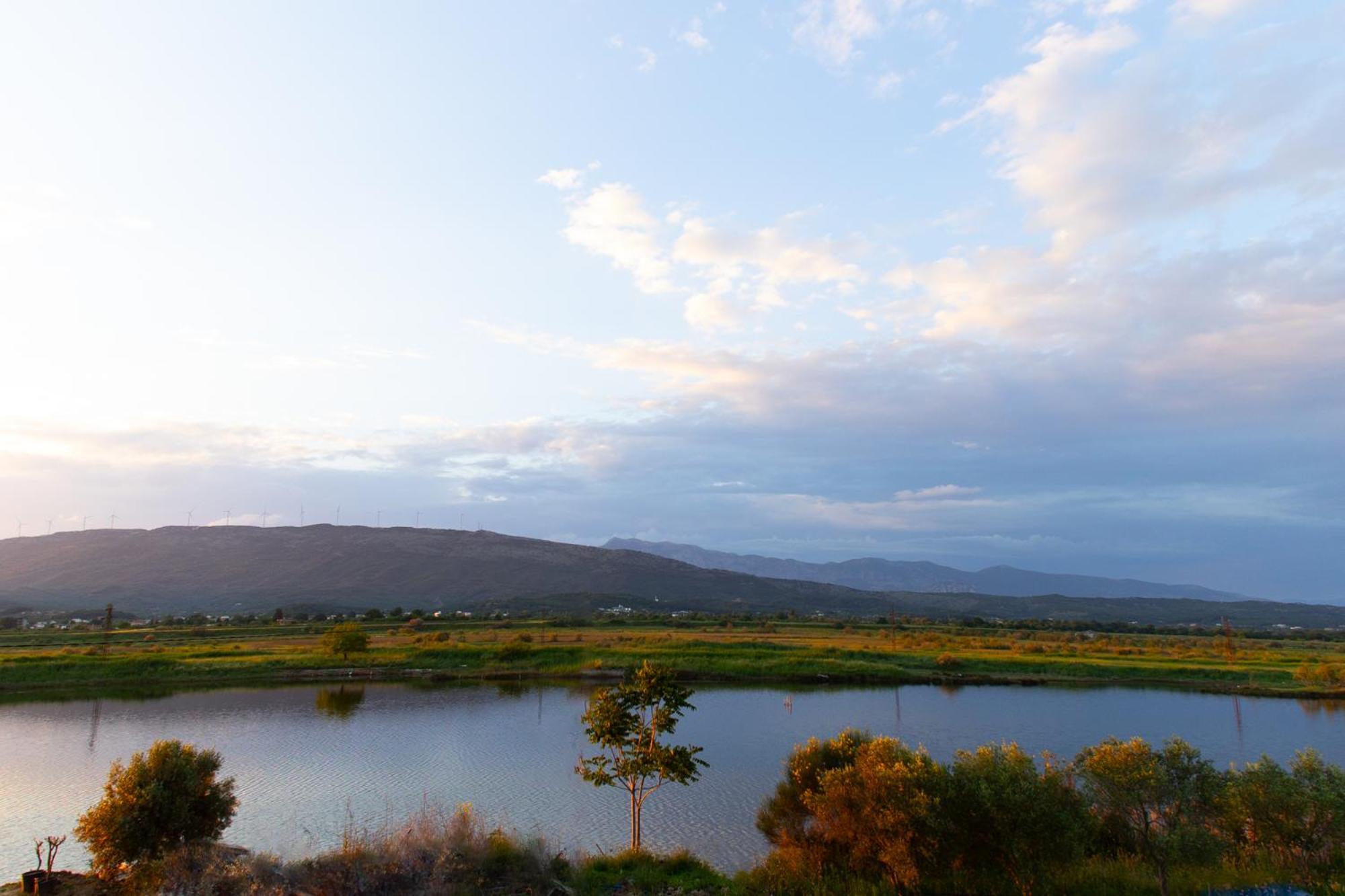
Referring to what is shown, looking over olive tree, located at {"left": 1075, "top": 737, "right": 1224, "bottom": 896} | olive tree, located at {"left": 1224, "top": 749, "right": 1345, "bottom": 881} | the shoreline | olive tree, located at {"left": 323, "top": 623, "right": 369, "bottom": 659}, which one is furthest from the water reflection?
olive tree, located at {"left": 323, "top": 623, "right": 369, "bottom": 659}

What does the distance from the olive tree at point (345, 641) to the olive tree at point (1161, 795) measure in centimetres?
6206

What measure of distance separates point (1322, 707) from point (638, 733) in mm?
55975

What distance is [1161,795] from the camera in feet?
49.8

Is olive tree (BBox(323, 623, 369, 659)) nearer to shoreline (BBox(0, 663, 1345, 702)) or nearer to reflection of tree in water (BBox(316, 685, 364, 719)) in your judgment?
shoreline (BBox(0, 663, 1345, 702))

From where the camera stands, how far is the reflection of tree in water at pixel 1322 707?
5012 centimetres

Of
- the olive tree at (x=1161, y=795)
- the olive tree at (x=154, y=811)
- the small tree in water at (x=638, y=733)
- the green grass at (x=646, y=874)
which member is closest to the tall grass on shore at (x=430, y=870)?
the green grass at (x=646, y=874)

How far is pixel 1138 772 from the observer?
1502cm

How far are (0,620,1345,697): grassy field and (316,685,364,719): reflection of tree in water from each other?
7.08m

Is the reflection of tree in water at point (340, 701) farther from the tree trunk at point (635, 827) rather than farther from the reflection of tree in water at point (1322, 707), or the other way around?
the reflection of tree in water at point (1322, 707)

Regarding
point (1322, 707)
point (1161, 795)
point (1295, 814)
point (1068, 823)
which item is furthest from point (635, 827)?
point (1322, 707)

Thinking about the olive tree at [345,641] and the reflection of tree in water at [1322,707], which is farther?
the olive tree at [345,641]

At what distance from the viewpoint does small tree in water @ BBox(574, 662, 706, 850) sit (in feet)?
69.5

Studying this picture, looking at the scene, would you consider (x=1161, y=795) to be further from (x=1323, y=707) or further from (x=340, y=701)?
(x=1323, y=707)

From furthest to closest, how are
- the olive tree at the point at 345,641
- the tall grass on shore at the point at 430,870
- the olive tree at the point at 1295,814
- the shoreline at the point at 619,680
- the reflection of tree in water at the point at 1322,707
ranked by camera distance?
the olive tree at the point at 345,641 → the shoreline at the point at 619,680 → the reflection of tree in water at the point at 1322,707 → the tall grass on shore at the point at 430,870 → the olive tree at the point at 1295,814
